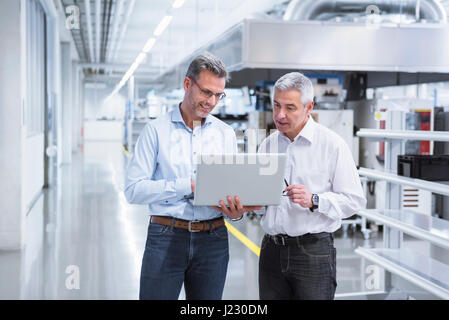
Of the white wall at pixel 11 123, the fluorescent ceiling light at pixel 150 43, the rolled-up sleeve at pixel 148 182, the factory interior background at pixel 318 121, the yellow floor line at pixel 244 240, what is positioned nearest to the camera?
the rolled-up sleeve at pixel 148 182

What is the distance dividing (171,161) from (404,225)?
1847 millimetres

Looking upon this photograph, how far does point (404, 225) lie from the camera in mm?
3256

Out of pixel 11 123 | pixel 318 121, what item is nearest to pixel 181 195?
pixel 11 123

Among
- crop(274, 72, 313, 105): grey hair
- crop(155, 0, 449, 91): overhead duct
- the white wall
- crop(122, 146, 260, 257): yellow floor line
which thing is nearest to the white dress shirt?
crop(274, 72, 313, 105): grey hair

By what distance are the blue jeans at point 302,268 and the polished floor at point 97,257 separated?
948mm

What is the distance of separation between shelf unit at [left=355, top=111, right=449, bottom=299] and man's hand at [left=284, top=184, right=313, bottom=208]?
1189 mm

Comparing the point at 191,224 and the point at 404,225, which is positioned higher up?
the point at 191,224

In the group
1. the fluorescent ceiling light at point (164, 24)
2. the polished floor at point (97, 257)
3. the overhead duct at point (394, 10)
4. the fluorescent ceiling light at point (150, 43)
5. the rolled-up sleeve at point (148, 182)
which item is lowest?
the polished floor at point (97, 257)

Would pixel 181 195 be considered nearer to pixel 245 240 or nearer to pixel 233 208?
pixel 233 208

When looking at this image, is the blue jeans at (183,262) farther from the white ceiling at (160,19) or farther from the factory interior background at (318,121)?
the white ceiling at (160,19)

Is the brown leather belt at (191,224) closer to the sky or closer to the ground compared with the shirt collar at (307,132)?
closer to the ground

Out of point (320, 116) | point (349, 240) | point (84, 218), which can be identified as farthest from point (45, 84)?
point (349, 240)

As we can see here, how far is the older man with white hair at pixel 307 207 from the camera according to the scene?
79.5 inches

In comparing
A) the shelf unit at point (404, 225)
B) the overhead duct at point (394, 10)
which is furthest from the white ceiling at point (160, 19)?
the shelf unit at point (404, 225)
